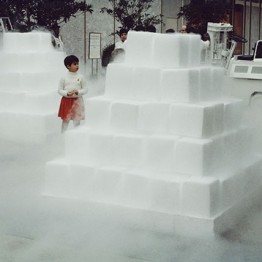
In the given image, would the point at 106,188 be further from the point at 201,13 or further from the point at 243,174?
the point at 201,13

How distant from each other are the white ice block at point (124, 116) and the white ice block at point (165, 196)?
0.70m

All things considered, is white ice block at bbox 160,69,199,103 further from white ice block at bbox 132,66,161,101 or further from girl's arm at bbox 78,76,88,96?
girl's arm at bbox 78,76,88,96

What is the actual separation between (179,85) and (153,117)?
41 centimetres

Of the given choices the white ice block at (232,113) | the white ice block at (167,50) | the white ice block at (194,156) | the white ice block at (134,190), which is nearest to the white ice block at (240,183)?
the white ice block at (194,156)

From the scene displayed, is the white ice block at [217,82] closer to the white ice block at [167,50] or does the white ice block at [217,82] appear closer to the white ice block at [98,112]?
the white ice block at [167,50]

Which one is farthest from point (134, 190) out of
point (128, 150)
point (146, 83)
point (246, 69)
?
point (246, 69)

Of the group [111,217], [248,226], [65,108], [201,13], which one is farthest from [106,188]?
[201,13]

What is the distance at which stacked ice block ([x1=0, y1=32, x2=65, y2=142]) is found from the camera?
9.83 meters

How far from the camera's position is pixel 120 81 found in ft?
20.2

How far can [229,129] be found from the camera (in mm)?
6293

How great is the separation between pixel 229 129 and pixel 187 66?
2.70ft

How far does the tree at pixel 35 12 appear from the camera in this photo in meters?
15.3

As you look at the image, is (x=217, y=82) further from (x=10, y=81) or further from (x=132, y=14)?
(x=132, y=14)

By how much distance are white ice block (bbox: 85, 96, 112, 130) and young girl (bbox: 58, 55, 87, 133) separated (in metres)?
2.34
